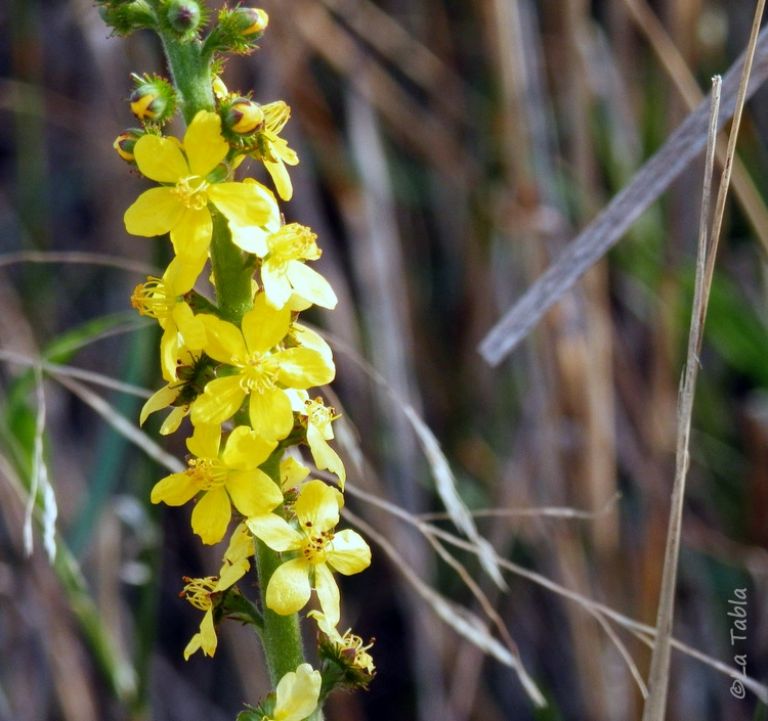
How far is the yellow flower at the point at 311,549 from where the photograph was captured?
2.51 ft

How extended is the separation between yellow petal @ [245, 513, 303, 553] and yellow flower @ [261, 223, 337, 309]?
0.16 metres

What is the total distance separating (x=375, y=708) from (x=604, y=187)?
1266 mm

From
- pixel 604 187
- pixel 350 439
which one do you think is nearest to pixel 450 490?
pixel 350 439

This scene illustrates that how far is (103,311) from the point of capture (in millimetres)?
2467

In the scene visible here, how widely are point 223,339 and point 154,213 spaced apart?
12 cm

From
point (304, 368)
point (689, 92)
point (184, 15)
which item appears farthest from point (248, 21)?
point (689, 92)

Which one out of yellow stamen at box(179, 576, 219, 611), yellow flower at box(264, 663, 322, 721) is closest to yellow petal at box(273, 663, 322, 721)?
yellow flower at box(264, 663, 322, 721)

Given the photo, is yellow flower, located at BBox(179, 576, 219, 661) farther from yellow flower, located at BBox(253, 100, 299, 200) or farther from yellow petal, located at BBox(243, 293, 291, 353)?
yellow flower, located at BBox(253, 100, 299, 200)

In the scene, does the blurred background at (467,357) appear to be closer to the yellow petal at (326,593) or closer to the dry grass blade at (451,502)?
the dry grass blade at (451,502)

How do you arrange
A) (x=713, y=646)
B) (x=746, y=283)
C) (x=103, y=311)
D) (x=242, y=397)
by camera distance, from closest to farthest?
(x=242, y=397), (x=713, y=646), (x=746, y=283), (x=103, y=311)

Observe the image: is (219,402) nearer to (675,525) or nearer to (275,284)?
(275,284)

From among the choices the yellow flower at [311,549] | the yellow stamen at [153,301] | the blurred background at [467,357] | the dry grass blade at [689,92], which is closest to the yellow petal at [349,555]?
the yellow flower at [311,549]

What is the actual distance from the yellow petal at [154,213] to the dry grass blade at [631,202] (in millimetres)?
470

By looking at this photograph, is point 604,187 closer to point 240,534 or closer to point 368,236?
point 368,236
